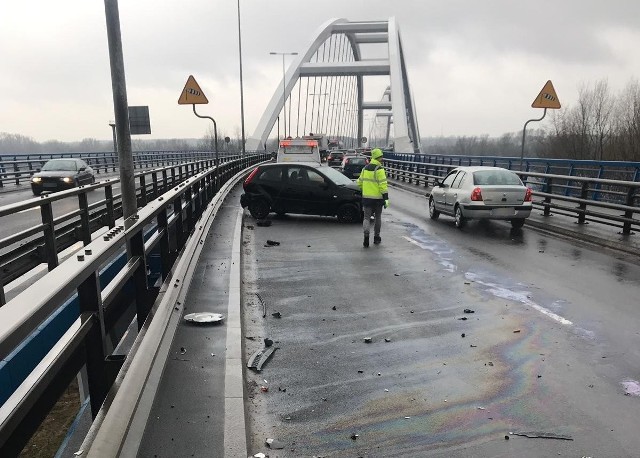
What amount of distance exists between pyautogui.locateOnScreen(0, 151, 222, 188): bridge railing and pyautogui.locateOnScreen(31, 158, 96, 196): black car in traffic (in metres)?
2.95

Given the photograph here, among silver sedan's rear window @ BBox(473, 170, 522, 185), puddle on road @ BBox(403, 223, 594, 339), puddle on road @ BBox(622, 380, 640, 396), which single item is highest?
silver sedan's rear window @ BBox(473, 170, 522, 185)

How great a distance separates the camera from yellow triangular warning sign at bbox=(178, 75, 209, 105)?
14578 millimetres

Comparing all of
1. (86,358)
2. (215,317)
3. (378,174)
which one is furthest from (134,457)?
(378,174)

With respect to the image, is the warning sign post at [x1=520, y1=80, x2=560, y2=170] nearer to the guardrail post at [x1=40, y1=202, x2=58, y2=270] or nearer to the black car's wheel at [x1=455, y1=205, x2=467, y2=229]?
the black car's wheel at [x1=455, y1=205, x2=467, y2=229]

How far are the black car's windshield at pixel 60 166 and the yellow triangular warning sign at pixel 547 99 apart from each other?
67.3ft

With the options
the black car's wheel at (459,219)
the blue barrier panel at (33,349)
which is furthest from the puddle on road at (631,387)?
the black car's wheel at (459,219)

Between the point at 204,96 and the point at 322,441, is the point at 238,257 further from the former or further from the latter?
the point at 204,96

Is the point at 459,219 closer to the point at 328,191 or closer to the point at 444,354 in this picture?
the point at 328,191

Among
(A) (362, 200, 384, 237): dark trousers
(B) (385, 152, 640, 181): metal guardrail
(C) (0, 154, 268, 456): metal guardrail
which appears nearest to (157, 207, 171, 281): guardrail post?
(C) (0, 154, 268, 456): metal guardrail

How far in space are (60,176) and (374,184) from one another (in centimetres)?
1801

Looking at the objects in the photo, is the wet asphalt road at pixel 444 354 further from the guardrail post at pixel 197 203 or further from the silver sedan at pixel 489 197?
the silver sedan at pixel 489 197

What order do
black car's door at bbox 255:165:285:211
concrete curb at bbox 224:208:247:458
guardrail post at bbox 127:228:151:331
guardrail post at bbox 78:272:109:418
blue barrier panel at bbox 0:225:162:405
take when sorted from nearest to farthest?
guardrail post at bbox 78:272:109:418
concrete curb at bbox 224:208:247:458
blue barrier panel at bbox 0:225:162:405
guardrail post at bbox 127:228:151:331
black car's door at bbox 255:165:285:211

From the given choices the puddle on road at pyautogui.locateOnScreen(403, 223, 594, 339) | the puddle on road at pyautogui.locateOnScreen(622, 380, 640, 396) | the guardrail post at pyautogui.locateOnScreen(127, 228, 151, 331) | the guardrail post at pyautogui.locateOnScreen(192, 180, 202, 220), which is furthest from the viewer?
the guardrail post at pyautogui.locateOnScreen(192, 180, 202, 220)

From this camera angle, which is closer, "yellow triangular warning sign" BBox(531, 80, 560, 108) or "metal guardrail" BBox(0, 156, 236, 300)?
"metal guardrail" BBox(0, 156, 236, 300)
